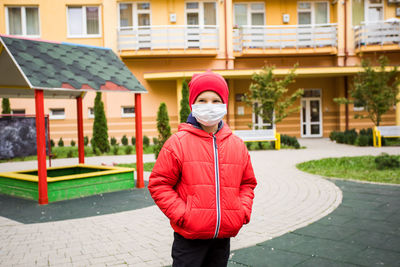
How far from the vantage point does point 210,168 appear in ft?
7.48

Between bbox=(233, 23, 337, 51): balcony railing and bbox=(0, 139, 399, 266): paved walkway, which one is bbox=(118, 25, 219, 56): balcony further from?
bbox=(0, 139, 399, 266): paved walkway

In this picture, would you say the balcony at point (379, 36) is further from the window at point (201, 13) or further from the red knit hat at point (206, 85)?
the red knit hat at point (206, 85)

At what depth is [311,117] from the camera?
24359mm

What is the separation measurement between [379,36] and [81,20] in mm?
19013

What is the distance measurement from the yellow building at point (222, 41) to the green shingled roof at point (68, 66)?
41.7 feet

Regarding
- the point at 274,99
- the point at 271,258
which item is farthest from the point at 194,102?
the point at 274,99

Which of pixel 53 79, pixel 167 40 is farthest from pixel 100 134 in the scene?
pixel 53 79

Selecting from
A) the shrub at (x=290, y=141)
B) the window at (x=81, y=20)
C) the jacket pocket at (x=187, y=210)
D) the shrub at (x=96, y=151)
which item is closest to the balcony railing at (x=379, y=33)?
the shrub at (x=290, y=141)

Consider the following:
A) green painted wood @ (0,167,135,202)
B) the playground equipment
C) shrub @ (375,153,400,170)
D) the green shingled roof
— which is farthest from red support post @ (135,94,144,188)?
shrub @ (375,153,400,170)

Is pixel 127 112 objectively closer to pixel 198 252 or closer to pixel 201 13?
pixel 201 13

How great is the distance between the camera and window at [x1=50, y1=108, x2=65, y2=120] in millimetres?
22359

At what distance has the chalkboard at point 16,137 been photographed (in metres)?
10.5

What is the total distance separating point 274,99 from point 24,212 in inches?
521

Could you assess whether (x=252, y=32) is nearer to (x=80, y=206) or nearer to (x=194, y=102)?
(x=80, y=206)
